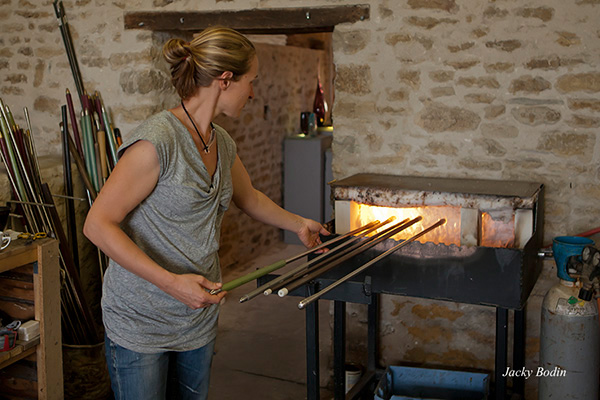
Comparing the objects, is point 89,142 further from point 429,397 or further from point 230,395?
point 429,397

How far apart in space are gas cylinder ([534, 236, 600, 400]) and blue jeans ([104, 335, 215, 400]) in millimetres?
1393

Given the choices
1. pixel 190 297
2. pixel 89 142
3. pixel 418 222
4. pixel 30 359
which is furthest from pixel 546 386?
pixel 89 142

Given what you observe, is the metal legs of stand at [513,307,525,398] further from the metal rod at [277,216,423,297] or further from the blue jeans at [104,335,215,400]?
the blue jeans at [104,335,215,400]

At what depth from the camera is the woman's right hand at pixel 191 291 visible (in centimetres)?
161

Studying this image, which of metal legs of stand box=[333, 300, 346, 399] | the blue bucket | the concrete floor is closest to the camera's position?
the blue bucket

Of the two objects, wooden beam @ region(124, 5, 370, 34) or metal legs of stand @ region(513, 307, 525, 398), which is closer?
metal legs of stand @ region(513, 307, 525, 398)

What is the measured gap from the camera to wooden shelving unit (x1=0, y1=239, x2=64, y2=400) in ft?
8.30

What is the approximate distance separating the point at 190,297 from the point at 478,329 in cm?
190

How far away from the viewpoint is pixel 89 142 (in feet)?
11.7

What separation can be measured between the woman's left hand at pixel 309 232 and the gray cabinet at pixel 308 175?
3.41m

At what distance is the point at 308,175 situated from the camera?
5891 mm

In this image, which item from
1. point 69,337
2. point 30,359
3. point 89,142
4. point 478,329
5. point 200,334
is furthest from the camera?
point 89,142

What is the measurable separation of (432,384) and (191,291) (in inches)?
65.6

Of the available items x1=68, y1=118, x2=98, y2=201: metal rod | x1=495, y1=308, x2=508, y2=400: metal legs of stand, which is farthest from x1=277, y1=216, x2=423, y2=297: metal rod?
x1=68, y1=118, x2=98, y2=201: metal rod
